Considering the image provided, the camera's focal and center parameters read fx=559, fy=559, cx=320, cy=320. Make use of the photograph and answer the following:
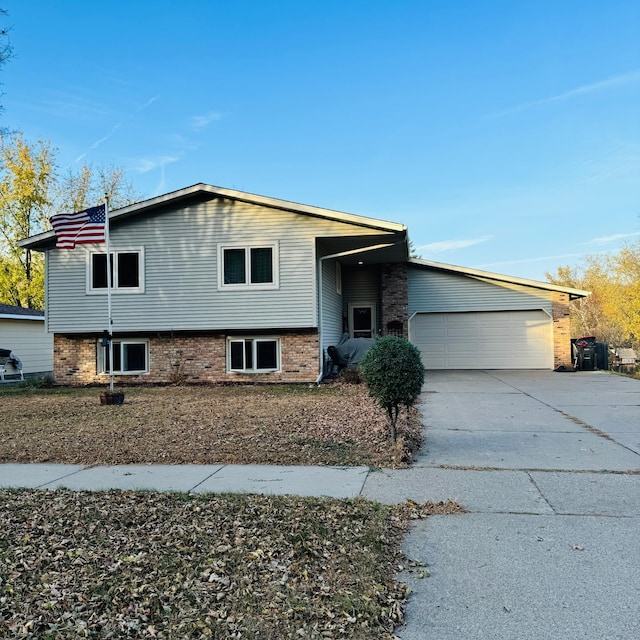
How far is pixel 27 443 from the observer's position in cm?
738

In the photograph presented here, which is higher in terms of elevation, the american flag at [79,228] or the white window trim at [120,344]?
the american flag at [79,228]

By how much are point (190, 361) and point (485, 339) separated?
33.4 feet

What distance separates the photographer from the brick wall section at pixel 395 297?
63.0 ft

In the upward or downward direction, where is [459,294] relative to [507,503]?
upward

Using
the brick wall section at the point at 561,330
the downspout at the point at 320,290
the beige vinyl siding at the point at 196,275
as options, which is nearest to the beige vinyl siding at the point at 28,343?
the beige vinyl siding at the point at 196,275

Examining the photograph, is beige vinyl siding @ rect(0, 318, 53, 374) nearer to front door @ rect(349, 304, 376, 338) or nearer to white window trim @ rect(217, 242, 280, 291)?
white window trim @ rect(217, 242, 280, 291)

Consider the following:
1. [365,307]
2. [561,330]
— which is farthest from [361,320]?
[561,330]

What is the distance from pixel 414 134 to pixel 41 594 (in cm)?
1538

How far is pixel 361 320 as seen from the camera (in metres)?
20.1

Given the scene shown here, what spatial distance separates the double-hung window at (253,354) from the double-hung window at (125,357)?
8.44 ft

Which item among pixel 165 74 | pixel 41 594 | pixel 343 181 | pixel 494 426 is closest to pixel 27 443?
pixel 41 594

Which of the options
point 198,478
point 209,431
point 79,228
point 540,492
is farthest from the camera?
point 79,228

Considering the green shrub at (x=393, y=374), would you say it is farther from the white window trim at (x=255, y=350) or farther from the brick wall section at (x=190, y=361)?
the white window trim at (x=255, y=350)

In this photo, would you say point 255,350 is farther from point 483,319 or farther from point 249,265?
point 483,319
